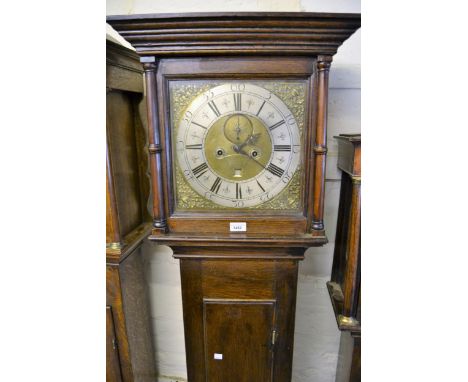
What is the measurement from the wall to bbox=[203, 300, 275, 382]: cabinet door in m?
0.36

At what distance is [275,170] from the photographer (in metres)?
0.83

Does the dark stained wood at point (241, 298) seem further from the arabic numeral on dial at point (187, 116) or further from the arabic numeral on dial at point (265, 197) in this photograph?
the arabic numeral on dial at point (187, 116)

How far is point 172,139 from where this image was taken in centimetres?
83

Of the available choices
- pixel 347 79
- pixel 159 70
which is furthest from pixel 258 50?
pixel 347 79

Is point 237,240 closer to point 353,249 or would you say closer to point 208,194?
point 208,194

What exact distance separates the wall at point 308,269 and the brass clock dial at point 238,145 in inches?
16.0

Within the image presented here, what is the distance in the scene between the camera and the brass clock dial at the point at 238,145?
0.80 meters

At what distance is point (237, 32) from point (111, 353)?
3.65 ft

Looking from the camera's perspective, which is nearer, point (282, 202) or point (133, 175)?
point (282, 202)

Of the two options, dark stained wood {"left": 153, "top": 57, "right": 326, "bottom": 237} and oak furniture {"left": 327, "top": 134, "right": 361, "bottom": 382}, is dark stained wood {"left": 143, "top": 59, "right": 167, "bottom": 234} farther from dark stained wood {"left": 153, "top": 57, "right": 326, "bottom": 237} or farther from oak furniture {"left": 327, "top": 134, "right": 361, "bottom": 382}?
oak furniture {"left": 327, "top": 134, "right": 361, "bottom": 382}

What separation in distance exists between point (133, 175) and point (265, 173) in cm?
52

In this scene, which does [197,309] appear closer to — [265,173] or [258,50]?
[265,173]

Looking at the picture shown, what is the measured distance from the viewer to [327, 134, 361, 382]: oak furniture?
0.87 m

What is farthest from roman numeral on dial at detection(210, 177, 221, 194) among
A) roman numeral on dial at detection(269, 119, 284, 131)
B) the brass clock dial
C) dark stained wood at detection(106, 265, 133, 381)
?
dark stained wood at detection(106, 265, 133, 381)
